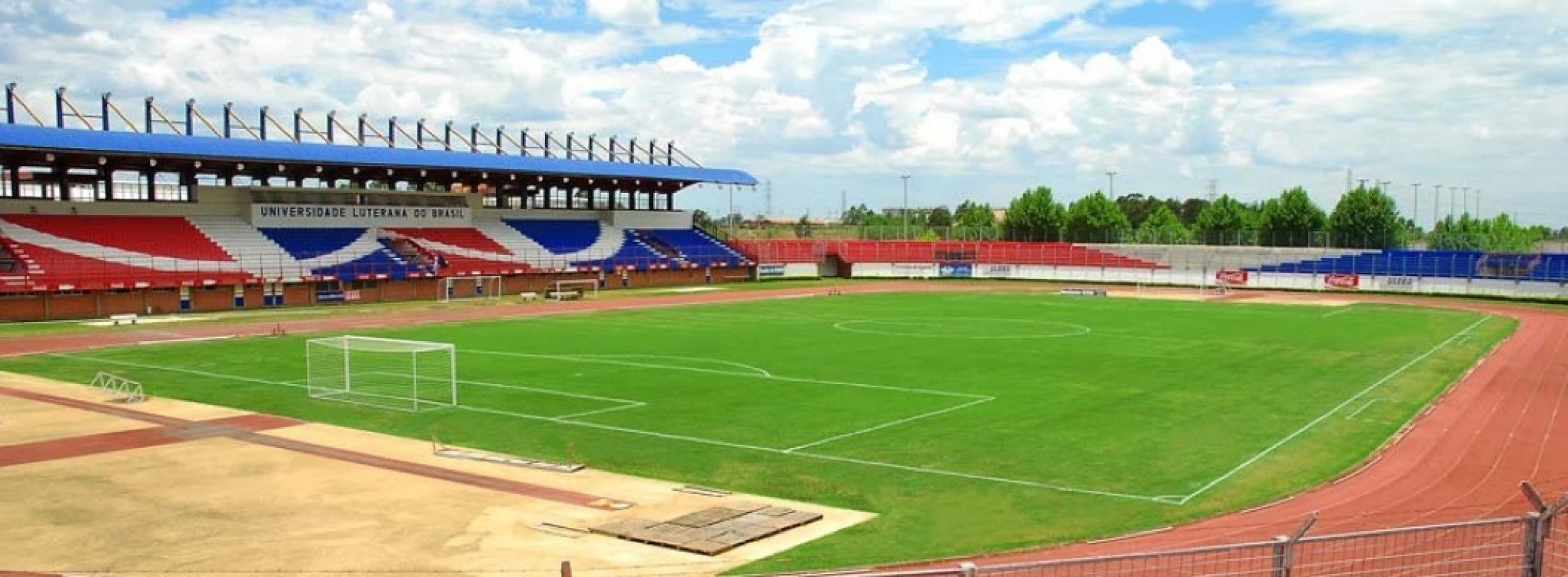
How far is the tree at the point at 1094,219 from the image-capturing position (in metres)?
120

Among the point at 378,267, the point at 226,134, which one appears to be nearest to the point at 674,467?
the point at 378,267

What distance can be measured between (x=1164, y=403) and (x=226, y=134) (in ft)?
185

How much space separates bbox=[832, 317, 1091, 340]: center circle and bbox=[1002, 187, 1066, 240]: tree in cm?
7074

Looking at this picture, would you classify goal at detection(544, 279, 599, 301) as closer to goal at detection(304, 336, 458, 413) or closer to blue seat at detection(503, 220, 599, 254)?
blue seat at detection(503, 220, 599, 254)

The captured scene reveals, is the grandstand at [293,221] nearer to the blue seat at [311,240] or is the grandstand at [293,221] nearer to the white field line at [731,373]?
the blue seat at [311,240]

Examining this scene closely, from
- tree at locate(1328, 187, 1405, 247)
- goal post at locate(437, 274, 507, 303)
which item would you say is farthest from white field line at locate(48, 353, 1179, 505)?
tree at locate(1328, 187, 1405, 247)

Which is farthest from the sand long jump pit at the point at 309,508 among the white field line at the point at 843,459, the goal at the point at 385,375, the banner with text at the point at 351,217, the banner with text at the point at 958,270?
the banner with text at the point at 958,270

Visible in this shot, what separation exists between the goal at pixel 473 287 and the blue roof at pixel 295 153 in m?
7.98

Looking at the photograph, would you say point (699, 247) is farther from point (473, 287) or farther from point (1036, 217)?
point (1036, 217)

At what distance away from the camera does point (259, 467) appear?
21406 mm

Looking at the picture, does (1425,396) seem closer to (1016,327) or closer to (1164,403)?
(1164,403)

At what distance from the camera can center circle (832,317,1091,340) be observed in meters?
46.5

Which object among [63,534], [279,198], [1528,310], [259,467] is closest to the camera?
[63,534]

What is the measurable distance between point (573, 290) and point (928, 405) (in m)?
48.5
